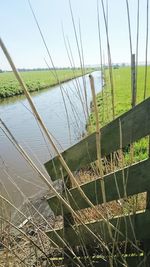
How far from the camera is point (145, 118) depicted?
1.73 metres

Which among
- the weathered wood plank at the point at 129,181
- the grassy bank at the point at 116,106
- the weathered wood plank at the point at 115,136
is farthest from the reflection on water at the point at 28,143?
the weathered wood plank at the point at 129,181

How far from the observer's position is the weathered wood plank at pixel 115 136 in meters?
1.74

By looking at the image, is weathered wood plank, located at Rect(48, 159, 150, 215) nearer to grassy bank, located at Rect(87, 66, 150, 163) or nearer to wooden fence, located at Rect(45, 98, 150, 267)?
wooden fence, located at Rect(45, 98, 150, 267)

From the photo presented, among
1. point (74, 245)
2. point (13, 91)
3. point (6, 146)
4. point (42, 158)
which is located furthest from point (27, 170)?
point (13, 91)

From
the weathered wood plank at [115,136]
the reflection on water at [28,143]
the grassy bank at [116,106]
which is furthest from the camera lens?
the reflection on water at [28,143]

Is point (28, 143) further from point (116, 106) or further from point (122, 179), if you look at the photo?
point (122, 179)

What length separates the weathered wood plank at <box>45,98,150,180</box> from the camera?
1740mm

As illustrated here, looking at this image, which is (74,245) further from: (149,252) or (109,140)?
(109,140)

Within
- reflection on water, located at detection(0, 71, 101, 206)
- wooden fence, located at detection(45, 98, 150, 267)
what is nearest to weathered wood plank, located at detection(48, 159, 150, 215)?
wooden fence, located at detection(45, 98, 150, 267)

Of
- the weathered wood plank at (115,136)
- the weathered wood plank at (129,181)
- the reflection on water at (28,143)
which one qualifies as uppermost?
the weathered wood plank at (115,136)

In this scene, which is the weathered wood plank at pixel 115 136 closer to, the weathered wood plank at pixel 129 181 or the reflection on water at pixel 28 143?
the weathered wood plank at pixel 129 181

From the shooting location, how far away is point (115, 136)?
1.92 metres

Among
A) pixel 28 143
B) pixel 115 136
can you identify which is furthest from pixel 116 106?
pixel 115 136

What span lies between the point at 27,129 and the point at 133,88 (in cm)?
1424
